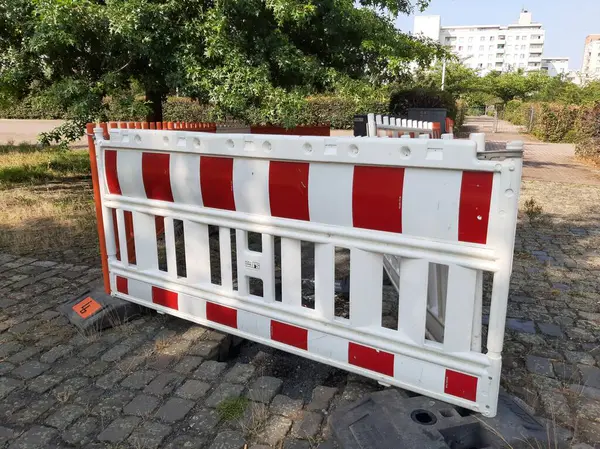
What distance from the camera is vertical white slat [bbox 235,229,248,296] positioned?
266cm

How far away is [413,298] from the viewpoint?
216cm

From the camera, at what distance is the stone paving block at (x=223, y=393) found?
2.41m

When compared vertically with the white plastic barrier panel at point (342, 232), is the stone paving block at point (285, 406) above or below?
below

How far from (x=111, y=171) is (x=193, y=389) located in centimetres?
154

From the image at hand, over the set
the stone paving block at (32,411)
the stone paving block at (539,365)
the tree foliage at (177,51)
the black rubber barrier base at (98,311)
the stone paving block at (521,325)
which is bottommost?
the stone paving block at (521,325)

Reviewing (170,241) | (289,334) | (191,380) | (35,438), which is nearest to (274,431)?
(289,334)

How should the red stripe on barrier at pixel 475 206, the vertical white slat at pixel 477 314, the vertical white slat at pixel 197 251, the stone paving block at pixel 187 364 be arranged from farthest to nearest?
the vertical white slat at pixel 197 251 < the stone paving block at pixel 187 364 < the vertical white slat at pixel 477 314 < the red stripe on barrier at pixel 475 206

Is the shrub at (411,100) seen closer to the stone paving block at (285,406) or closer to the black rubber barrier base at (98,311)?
the black rubber barrier base at (98,311)

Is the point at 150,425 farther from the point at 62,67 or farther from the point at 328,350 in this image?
the point at 62,67

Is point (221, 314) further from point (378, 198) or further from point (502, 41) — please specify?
point (502, 41)

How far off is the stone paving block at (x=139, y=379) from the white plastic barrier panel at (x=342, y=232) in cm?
43

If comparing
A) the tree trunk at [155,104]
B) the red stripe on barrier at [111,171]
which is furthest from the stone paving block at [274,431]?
the tree trunk at [155,104]

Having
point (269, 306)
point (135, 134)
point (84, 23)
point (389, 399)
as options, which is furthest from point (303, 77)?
point (389, 399)

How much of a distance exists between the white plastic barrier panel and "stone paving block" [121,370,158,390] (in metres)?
0.43
